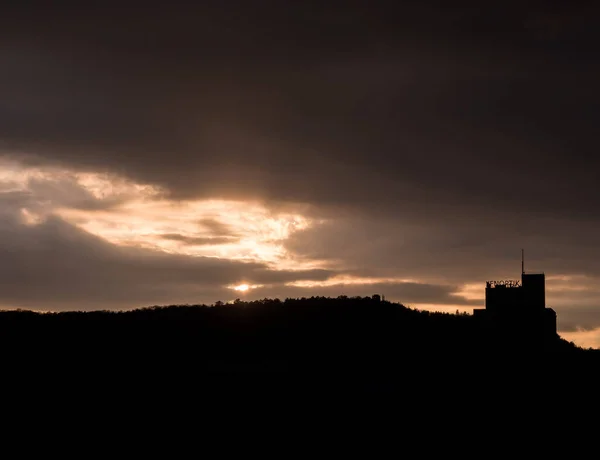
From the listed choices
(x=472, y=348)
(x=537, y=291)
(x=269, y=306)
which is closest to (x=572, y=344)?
(x=537, y=291)

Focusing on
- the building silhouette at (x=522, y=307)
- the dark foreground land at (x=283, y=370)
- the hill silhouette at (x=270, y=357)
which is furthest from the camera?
the building silhouette at (x=522, y=307)

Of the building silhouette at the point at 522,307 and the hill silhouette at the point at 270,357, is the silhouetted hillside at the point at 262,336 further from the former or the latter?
the building silhouette at the point at 522,307

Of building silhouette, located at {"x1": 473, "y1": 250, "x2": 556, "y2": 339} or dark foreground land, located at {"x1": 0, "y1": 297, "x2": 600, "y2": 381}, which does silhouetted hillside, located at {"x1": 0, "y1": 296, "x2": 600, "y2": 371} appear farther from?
building silhouette, located at {"x1": 473, "y1": 250, "x2": 556, "y2": 339}

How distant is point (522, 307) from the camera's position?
86.0 meters

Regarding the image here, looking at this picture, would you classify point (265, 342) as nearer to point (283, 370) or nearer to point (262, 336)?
point (262, 336)

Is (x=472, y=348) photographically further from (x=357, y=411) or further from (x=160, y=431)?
(x=160, y=431)

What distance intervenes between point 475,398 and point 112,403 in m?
23.5

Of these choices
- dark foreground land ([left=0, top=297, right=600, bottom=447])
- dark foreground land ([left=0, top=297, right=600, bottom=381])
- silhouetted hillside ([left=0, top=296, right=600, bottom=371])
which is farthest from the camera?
silhouetted hillside ([left=0, top=296, right=600, bottom=371])

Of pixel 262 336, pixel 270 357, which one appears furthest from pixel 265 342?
pixel 270 357

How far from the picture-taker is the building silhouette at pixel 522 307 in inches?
3302

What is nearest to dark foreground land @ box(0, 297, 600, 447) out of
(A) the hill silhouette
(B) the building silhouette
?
(A) the hill silhouette

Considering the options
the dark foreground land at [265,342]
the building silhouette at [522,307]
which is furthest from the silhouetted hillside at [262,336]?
the building silhouette at [522,307]

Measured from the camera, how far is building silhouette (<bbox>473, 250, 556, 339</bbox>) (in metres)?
83.9

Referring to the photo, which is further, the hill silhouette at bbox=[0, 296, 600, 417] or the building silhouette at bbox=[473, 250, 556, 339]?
the building silhouette at bbox=[473, 250, 556, 339]
